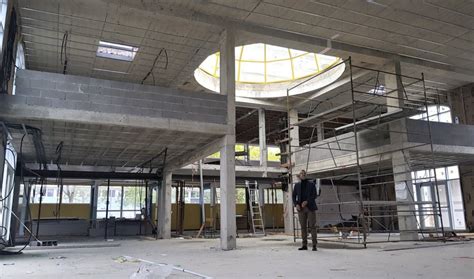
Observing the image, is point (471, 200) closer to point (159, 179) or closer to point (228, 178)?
point (228, 178)

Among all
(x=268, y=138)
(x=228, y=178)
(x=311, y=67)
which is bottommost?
(x=228, y=178)

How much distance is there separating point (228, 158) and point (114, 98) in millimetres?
A: 3423

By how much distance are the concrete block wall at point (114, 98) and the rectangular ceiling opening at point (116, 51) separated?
12.9 ft

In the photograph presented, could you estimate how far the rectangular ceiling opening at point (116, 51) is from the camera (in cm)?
1310

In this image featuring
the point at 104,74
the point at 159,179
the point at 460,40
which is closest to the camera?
the point at 460,40

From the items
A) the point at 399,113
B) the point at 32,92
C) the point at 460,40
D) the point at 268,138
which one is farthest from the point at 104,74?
the point at 268,138

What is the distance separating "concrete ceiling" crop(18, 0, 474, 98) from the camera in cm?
1077

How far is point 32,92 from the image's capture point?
28.6 ft

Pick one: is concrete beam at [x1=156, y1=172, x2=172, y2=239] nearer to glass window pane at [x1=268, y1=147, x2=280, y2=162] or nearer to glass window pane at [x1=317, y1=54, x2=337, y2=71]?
glass window pane at [x1=317, y1=54, x2=337, y2=71]

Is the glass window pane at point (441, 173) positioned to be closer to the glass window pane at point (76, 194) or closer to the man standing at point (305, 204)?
the man standing at point (305, 204)

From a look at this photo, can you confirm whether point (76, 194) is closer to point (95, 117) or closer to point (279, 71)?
point (279, 71)

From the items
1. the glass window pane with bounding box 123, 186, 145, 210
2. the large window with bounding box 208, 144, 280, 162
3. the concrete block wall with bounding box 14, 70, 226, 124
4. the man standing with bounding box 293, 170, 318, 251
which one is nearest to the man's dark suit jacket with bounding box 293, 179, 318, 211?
the man standing with bounding box 293, 170, 318, 251

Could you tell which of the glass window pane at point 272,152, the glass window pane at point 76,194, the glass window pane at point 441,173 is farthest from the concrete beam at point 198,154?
the glass window pane at point 272,152

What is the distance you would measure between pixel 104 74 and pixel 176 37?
4180mm
